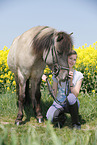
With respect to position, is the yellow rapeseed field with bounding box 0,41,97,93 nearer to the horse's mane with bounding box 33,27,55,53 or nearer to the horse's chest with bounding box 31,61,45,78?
the horse's chest with bounding box 31,61,45,78

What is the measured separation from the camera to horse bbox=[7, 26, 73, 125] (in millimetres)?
2539

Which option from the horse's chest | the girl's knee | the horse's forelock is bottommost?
the girl's knee

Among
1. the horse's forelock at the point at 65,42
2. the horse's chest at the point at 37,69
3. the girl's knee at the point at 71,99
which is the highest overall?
the horse's forelock at the point at 65,42

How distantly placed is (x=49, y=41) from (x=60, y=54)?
0.30 metres

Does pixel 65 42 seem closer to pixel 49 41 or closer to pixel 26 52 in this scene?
pixel 49 41

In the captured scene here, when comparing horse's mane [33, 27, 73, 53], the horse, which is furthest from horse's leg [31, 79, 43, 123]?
horse's mane [33, 27, 73, 53]

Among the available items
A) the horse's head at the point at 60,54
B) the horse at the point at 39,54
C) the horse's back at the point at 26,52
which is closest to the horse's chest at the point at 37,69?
the horse at the point at 39,54

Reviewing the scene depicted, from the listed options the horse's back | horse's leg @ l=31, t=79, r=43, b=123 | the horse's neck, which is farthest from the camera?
horse's leg @ l=31, t=79, r=43, b=123

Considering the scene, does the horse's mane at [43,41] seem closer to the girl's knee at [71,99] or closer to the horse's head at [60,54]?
the horse's head at [60,54]

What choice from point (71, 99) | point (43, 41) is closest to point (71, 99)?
point (71, 99)

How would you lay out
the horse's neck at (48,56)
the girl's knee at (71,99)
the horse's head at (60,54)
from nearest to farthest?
the horse's head at (60,54), the horse's neck at (48,56), the girl's knee at (71,99)

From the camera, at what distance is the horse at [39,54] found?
254cm

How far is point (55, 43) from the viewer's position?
262 cm

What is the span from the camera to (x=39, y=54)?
3000 millimetres
